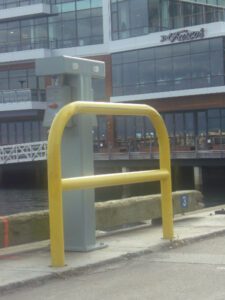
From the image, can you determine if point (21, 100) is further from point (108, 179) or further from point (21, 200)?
point (108, 179)

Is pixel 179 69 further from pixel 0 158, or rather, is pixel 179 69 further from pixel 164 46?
pixel 0 158

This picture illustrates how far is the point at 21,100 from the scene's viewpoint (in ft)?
172

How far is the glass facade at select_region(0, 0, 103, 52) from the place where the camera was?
5266cm

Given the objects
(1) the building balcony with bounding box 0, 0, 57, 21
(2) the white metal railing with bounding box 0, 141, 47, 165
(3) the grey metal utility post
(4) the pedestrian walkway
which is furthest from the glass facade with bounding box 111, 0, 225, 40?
(3) the grey metal utility post

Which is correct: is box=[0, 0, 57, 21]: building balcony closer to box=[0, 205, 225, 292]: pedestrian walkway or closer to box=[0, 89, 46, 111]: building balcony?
box=[0, 89, 46, 111]: building balcony

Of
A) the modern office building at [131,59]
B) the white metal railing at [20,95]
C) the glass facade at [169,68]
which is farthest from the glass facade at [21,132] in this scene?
the glass facade at [169,68]

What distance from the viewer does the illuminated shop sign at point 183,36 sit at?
44.7 m

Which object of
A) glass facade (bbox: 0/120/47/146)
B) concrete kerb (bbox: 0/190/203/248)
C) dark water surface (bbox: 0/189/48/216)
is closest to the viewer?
concrete kerb (bbox: 0/190/203/248)

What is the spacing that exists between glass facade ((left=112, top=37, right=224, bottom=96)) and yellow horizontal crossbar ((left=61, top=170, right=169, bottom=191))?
1377 inches

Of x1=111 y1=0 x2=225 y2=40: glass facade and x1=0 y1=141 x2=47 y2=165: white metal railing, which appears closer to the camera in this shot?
x1=0 y1=141 x2=47 y2=165: white metal railing

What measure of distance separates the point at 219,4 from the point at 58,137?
143 feet

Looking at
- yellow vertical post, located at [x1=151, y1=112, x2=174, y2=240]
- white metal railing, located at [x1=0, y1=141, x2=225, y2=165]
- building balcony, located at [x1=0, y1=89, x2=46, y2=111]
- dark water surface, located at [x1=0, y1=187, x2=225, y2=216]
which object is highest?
building balcony, located at [x1=0, y1=89, x2=46, y2=111]

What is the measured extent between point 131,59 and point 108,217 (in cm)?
3844

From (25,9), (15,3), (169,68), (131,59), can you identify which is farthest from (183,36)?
(15,3)
